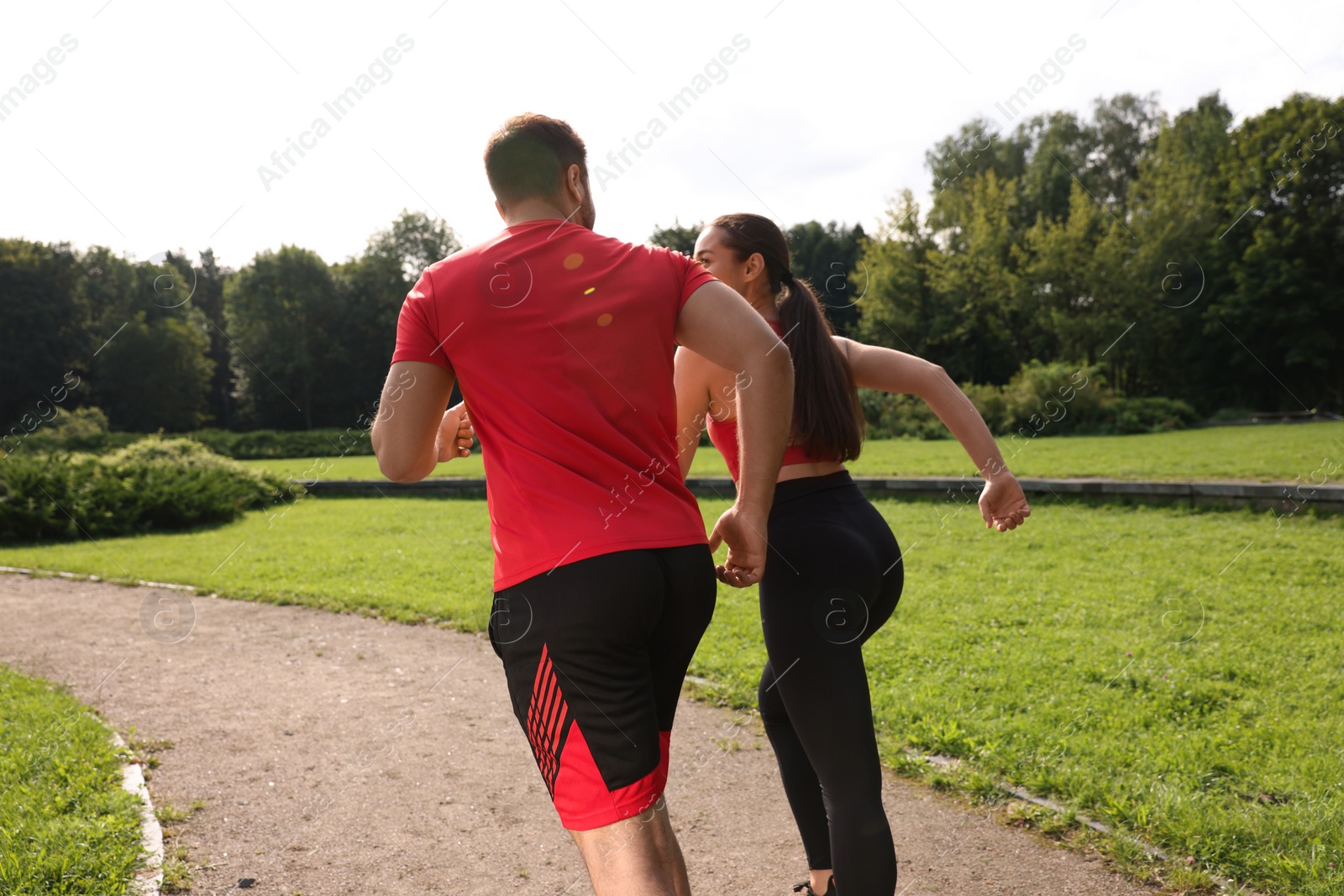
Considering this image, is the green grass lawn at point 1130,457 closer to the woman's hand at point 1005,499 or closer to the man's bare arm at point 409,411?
the woman's hand at point 1005,499

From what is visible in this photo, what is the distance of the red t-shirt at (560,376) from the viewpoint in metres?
1.63

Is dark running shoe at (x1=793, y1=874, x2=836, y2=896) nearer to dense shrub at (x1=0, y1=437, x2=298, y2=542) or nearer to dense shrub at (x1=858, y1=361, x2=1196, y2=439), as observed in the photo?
dense shrub at (x1=0, y1=437, x2=298, y2=542)

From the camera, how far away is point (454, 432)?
7.16 feet

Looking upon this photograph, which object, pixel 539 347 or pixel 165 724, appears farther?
pixel 165 724

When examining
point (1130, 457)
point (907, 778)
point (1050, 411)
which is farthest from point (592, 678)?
point (1050, 411)

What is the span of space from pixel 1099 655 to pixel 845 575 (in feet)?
13.4

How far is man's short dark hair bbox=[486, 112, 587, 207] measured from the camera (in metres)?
1.80

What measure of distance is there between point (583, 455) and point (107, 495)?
1469 centimetres

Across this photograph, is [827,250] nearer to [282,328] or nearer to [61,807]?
[282,328]

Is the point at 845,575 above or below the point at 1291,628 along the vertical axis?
above

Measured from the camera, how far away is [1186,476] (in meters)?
12.1

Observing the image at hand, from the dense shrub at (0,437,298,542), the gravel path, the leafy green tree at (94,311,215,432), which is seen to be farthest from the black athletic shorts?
the leafy green tree at (94,311,215,432)

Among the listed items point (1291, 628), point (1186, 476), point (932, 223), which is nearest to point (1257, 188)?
point (932, 223)

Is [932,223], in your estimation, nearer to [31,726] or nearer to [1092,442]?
[1092,442]
